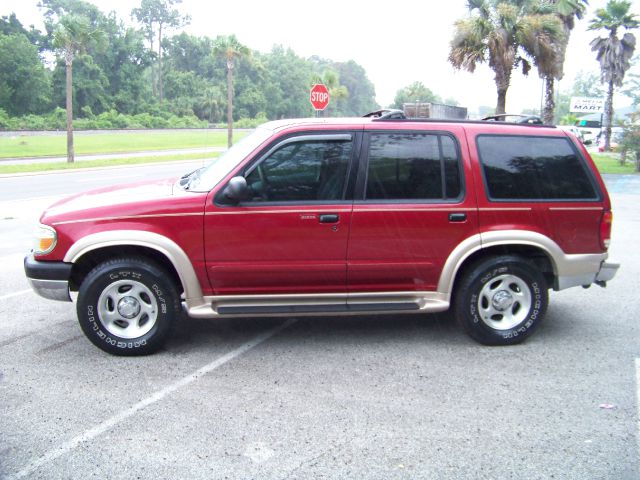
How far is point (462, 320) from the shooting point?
16.6ft

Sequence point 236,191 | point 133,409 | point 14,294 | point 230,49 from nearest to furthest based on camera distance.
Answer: point 133,409 < point 236,191 < point 14,294 < point 230,49

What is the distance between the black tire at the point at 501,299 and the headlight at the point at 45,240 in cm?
324

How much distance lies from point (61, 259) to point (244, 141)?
5.95ft

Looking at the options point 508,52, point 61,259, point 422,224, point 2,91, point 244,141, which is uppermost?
point 2,91

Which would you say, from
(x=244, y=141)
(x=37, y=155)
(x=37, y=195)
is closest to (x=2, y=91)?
(x=37, y=155)

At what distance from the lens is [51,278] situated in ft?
15.3

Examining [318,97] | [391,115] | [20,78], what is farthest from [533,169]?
[20,78]

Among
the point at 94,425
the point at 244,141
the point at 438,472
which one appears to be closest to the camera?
the point at 438,472

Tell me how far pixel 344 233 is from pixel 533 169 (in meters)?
1.69

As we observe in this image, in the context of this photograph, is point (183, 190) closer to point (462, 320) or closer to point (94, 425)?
point (94, 425)

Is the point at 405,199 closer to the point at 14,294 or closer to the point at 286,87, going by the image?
the point at 14,294

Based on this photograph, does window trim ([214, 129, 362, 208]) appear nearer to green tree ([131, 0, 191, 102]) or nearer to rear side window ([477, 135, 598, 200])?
rear side window ([477, 135, 598, 200])

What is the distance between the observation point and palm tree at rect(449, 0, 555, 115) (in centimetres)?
2195

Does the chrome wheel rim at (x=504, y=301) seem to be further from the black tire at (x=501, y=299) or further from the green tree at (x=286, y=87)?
the green tree at (x=286, y=87)
